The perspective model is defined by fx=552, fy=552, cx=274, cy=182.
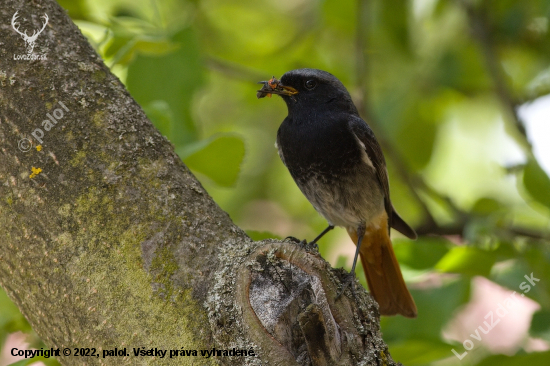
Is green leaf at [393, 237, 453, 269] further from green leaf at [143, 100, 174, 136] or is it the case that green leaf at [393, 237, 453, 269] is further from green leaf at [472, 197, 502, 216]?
green leaf at [143, 100, 174, 136]

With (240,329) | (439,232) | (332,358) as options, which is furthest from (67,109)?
(439,232)

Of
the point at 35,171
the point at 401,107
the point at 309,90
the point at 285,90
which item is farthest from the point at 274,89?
the point at 35,171

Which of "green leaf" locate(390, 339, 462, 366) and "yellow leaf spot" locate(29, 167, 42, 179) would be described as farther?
"green leaf" locate(390, 339, 462, 366)

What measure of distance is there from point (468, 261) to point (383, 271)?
1050 mm

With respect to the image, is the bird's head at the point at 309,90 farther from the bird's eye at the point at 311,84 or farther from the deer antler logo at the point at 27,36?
the deer antler logo at the point at 27,36

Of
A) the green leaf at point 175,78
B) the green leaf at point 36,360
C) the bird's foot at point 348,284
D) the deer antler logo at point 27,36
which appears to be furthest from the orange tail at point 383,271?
the deer antler logo at point 27,36

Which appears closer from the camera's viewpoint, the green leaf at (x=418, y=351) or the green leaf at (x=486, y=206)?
the green leaf at (x=418, y=351)

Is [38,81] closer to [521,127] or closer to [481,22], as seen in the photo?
[521,127]

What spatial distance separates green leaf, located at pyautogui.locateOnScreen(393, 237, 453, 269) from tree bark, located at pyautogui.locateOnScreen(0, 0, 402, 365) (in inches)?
38.1

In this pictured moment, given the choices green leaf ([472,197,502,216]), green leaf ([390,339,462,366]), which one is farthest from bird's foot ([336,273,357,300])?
green leaf ([472,197,502,216])

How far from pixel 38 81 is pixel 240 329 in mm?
1191

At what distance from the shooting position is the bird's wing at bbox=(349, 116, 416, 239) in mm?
3418

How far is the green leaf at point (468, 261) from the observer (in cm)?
267

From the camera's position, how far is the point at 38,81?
2.08 metres
